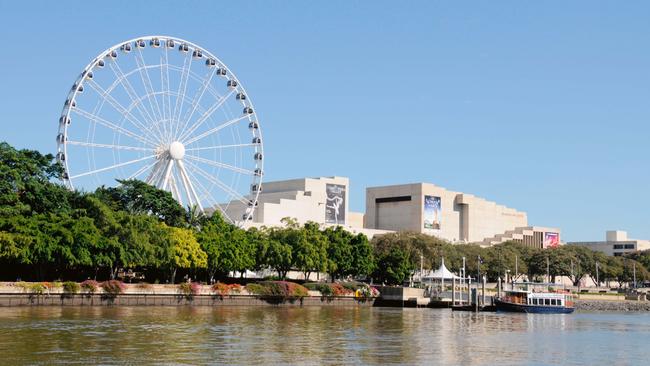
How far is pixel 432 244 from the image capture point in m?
184

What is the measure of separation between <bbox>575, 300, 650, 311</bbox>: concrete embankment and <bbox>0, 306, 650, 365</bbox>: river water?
198 feet

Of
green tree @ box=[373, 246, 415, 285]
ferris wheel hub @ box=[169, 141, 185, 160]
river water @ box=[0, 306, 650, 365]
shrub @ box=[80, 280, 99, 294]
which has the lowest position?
river water @ box=[0, 306, 650, 365]

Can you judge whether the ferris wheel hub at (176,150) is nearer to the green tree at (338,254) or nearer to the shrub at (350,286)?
the shrub at (350,286)

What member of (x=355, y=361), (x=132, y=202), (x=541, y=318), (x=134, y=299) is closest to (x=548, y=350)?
(x=355, y=361)

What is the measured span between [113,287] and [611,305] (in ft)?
297

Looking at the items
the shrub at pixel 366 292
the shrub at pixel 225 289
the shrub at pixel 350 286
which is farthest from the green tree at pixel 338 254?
the shrub at pixel 225 289

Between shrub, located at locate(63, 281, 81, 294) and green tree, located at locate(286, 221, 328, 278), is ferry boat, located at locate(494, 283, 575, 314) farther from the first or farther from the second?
shrub, located at locate(63, 281, 81, 294)

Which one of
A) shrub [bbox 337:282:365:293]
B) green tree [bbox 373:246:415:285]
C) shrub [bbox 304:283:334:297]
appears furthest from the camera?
green tree [bbox 373:246:415:285]

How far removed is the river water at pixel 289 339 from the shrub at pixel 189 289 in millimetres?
11758

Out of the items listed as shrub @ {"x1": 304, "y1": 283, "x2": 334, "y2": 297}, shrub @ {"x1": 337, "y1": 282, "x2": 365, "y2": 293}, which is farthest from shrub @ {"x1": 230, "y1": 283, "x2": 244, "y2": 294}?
shrub @ {"x1": 337, "y1": 282, "x2": 365, "y2": 293}

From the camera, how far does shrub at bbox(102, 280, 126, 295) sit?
94875 millimetres

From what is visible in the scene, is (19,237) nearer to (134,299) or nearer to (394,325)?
(134,299)

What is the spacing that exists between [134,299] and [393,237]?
308 ft

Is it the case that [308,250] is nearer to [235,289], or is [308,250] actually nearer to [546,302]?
[235,289]
